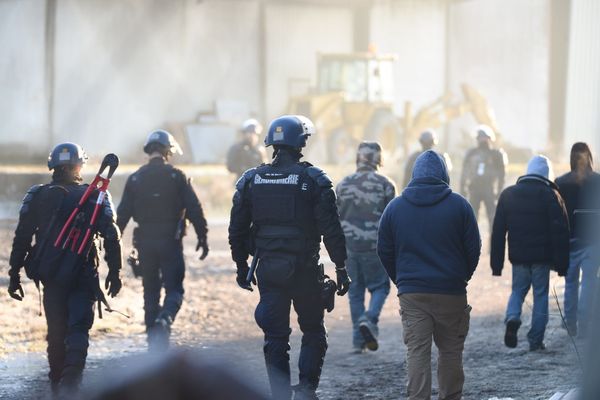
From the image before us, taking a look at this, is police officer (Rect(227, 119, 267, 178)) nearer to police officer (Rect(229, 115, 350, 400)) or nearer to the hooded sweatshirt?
the hooded sweatshirt

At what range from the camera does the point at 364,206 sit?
975 centimetres

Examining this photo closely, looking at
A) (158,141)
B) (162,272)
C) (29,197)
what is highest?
(158,141)

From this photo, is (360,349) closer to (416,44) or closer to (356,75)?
(356,75)

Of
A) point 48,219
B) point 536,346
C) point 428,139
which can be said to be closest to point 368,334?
point 536,346

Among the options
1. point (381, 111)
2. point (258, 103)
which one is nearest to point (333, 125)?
point (381, 111)

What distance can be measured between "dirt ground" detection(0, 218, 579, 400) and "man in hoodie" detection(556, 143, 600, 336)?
1.03 feet

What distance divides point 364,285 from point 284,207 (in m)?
2.97

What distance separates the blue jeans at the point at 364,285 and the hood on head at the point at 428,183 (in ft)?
10.1

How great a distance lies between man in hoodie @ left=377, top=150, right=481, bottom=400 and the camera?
21.4 ft

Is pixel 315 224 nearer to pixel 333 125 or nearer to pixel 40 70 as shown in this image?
pixel 333 125

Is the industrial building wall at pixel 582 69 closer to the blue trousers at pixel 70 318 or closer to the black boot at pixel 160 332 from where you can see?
the black boot at pixel 160 332

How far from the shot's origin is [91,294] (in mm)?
7559

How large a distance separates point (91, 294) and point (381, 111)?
2717 cm

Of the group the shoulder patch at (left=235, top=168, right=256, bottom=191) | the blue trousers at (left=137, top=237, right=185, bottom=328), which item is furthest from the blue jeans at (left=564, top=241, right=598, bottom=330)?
the shoulder patch at (left=235, top=168, right=256, bottom=191)
